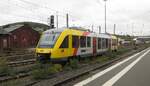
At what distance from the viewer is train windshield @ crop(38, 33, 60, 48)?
64.8 feet

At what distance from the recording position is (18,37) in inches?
2130

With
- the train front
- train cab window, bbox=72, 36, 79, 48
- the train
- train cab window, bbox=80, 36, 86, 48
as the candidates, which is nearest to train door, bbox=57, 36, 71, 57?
the train

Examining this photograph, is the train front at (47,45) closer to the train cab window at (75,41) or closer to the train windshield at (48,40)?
the train windshield at (48,40)

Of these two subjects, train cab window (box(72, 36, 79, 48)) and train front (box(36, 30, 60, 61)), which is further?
train cab window (box(72, 36, 79, 48))

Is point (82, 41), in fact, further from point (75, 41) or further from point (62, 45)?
point (62, 45)

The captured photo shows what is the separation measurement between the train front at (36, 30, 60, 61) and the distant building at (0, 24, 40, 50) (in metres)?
27.3

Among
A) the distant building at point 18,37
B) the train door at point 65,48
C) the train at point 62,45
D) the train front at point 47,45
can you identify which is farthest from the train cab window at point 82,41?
the distant building at point 18,37

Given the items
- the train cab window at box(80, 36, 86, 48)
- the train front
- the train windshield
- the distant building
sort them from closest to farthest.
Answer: the train front
the train windshield
the train cab window at box(80, 36, 86, 48)
the distant building

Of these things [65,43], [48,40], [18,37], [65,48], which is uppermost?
[48,40]

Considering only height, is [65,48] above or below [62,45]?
below

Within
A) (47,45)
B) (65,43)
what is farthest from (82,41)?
(47,45)

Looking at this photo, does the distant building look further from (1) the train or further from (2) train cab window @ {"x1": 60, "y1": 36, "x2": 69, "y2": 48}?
(2) train cab window @ {"x1": 60, "y1": 36, "x2": 69, "y2": 48}

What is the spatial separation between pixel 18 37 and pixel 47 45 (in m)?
35.3

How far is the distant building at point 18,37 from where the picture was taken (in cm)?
4778
